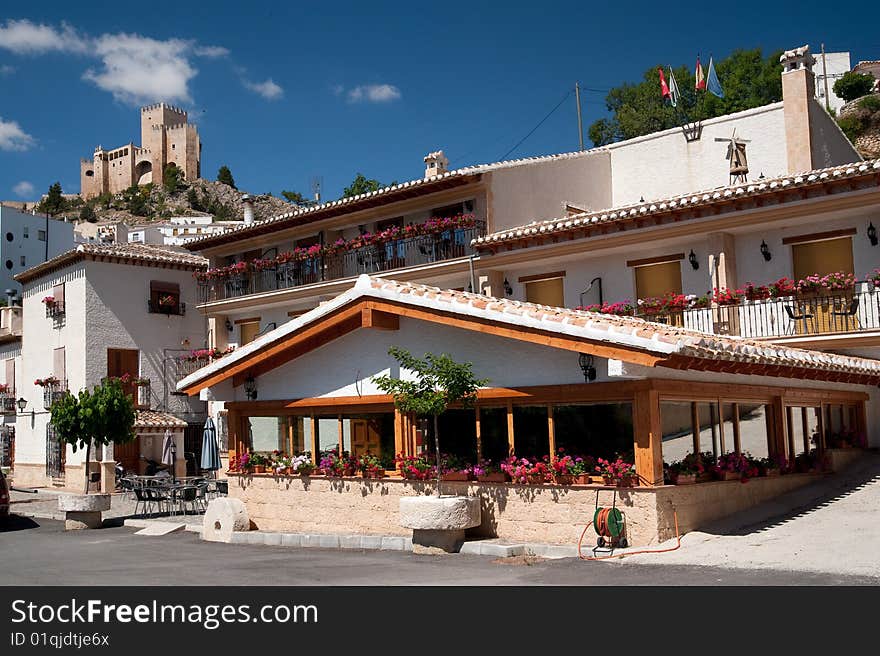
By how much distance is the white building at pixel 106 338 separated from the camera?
111 feet

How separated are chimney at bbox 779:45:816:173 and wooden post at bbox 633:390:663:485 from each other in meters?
16.6

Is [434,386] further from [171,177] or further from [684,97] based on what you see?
[171,177]

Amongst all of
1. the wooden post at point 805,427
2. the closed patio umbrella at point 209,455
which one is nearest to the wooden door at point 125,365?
the closed patio umbrella at point 209,455

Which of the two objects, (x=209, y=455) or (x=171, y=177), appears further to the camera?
(x=171, y=177)

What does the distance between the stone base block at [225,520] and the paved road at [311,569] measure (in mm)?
311

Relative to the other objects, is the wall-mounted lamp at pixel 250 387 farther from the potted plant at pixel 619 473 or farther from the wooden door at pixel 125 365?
the wooden door at pixel 125 365

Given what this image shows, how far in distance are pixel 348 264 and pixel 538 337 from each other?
18.6m

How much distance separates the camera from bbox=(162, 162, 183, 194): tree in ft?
438

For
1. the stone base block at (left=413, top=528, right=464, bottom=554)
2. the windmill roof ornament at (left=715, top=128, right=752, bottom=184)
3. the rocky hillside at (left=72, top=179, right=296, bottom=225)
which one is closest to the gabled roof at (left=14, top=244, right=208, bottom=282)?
the windmill roof ornament at (left=715, top=128, right=752, bottom=184)

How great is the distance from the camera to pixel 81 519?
779 inches

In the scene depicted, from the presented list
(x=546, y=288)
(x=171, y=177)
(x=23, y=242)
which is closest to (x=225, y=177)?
(x=171, y=177)
